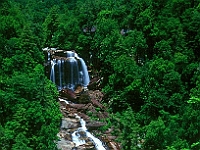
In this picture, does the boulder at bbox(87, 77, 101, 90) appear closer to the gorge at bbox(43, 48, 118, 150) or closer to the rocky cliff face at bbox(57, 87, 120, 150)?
the gorge at bbox(43, 48, 118, 150)

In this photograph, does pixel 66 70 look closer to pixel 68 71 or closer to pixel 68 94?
pixel 68 71

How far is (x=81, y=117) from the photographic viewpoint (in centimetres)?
3531

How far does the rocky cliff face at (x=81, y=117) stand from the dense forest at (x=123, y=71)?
132cm

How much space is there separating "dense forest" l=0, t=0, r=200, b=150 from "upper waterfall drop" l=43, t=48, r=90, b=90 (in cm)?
202

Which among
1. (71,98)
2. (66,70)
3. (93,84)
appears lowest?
(71,98)

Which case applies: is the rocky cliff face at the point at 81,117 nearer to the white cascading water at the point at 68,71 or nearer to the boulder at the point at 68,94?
the boulder at the point at 68,94

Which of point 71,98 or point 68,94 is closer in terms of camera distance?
point 71,98

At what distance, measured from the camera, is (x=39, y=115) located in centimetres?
2294

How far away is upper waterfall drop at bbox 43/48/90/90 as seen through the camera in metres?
40.8

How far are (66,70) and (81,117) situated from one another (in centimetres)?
769

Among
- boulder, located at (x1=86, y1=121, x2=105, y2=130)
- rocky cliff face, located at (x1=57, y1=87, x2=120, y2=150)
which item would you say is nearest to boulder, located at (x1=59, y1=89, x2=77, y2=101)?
rocky cliff face, located at (x1=57, y1=87, x2=120, y2=150)

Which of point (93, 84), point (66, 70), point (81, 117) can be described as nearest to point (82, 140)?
point (81, 117)

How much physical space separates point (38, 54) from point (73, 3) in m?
31.7

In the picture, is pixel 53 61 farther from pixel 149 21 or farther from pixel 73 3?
pixel 73 3
